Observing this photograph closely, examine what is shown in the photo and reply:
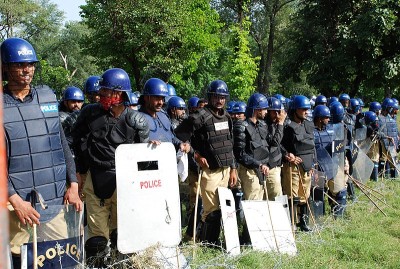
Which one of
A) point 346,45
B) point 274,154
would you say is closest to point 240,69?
point 346,45

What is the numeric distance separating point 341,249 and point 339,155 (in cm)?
227

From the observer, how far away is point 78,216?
12.8 feet

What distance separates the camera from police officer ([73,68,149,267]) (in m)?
4.49

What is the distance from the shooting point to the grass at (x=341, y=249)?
529cm

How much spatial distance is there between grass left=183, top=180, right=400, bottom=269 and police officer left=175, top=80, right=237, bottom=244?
425 mm

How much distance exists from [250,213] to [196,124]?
1280mm

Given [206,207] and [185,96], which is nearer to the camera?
[206,207]

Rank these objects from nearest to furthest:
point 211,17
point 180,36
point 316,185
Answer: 1. point 316,185
2. point 180,36
3. point 211,17

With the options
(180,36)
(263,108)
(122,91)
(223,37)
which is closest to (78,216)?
(122,91)

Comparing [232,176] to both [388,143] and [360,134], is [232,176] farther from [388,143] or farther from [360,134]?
[388,143]

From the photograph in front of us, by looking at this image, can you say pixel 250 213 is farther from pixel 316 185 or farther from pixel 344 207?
pixel 344 207

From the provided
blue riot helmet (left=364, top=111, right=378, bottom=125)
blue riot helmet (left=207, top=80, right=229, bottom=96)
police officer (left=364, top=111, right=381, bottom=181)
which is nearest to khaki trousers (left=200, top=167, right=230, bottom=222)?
blue riot helmet (left=207, top=80, right=229, bottom=96)

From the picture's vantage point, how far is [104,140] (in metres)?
4.50

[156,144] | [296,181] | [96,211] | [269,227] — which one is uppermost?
[156,144]
